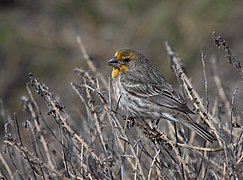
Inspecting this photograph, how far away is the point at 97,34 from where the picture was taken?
15.7 meters

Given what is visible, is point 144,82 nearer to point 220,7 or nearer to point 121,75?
point 121,75

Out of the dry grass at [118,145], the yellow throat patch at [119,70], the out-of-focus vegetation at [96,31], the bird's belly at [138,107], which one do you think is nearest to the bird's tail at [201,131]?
the dry grass at [118,145]

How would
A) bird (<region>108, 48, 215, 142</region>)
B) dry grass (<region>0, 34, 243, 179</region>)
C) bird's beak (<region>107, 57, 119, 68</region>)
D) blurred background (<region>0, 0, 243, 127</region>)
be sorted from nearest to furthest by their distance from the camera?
dry grass (<region>0, 34, 243, 179</region>)
bird (<region>108, 48, 215, 142</region>)
bird's beak (<region>107, 57, 119, 68</region>)
blurred background (<region>0, 0, 243, 127</region>)

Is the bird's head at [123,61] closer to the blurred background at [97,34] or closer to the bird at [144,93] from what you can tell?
the bird at [144,93]

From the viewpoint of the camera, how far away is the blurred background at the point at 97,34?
1407 centimetres

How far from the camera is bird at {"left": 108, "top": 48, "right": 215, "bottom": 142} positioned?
6164mm

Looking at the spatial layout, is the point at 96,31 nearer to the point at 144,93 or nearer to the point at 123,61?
the point at 123,61

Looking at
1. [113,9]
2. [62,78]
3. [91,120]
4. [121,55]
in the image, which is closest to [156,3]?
[113,9]

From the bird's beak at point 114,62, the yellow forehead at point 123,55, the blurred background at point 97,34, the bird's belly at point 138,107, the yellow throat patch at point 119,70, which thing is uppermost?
the blurred background at point 97,34

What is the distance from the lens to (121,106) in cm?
639

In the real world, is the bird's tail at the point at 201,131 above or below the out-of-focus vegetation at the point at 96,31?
below

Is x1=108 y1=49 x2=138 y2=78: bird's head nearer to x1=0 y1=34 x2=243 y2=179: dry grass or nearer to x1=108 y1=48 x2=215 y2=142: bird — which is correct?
x1=108 y1=48 x2=215 y2=142: bird

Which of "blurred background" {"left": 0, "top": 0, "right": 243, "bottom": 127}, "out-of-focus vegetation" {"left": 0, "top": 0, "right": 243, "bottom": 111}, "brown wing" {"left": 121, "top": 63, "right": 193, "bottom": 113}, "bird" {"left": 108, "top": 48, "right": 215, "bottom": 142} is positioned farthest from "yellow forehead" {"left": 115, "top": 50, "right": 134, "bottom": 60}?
"out-of-focus vegetation" {"left": 0, "top": 0, "right": 243, "bottom": 111}

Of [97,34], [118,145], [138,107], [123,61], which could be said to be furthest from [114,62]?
[97,34]
